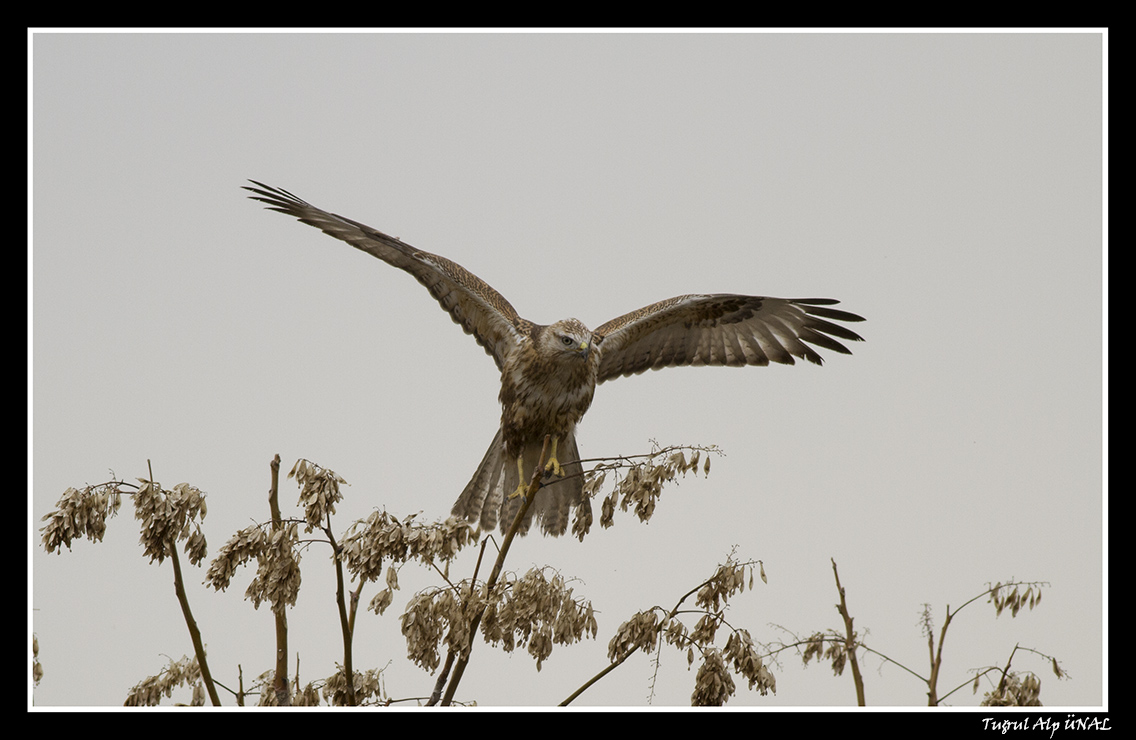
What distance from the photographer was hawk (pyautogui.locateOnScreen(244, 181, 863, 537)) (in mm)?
7570

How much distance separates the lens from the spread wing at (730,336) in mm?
8250

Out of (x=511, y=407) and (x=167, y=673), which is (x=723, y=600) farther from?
(x=511, y=407)

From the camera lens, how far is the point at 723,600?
15.1 ft

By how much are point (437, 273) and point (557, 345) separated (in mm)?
1206

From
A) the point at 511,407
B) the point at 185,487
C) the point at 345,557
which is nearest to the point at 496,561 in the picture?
the point at 345,557

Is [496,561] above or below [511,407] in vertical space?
below

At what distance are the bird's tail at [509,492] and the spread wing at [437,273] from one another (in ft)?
2.86

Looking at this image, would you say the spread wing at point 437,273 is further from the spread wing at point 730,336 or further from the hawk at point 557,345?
the spread wing at point 730,336

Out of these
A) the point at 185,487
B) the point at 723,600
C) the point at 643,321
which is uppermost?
the point at 643,321

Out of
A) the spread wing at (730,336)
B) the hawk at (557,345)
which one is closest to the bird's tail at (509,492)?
the hawk at (557,345)

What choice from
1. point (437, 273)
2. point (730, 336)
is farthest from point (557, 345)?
point (730, 336)

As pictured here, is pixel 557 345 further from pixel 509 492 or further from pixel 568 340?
pixel 509 492

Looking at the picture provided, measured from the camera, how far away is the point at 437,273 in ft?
25.8

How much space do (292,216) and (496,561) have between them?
4302mm
